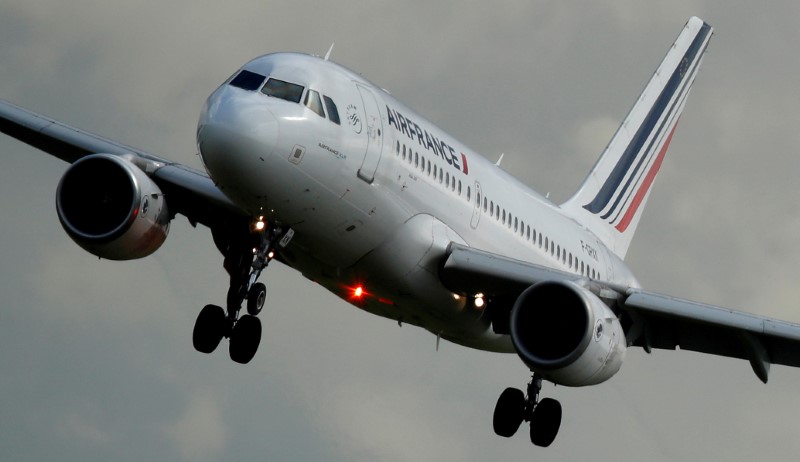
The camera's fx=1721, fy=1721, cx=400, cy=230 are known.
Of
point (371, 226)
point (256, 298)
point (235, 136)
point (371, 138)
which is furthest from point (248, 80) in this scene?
point (256, 298)

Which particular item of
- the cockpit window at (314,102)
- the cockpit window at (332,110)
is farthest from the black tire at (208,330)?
the cockpit window at (314,102)

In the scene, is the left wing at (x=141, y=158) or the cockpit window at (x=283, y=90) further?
the left wing at (x=141, y=158)

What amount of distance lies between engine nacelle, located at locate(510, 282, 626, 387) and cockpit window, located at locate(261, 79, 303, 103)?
5510 millimetres

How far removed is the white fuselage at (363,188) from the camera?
25562mm

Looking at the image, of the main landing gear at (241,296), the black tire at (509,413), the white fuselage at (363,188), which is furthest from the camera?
the black tire at (509,413)

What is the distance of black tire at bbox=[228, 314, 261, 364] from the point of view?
28.8m

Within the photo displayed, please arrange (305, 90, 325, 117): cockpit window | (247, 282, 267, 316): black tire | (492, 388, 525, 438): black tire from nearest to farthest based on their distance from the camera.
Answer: (305, 90, 325, 117): cockpit window < (247, 282, 267, 316): black tire < (492, 388, 525, 438): black tire

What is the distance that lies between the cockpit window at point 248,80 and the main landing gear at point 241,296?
227 centimetres

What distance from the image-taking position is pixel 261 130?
25.3m

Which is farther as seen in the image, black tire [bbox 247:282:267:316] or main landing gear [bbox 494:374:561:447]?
main landing gear [bbox 494:374:561:447]

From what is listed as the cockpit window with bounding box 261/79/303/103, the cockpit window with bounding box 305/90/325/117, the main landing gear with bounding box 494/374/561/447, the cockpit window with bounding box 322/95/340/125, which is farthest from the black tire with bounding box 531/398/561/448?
the cockpit window with bounding box 261/79/303/103

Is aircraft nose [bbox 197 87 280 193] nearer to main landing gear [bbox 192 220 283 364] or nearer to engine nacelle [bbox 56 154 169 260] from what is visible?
main landing gear [bbox 192 220 283 364]

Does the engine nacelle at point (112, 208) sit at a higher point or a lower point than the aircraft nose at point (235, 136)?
lower

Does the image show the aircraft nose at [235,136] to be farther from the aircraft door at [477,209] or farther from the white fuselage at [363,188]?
the aircraft door at [477,209]
